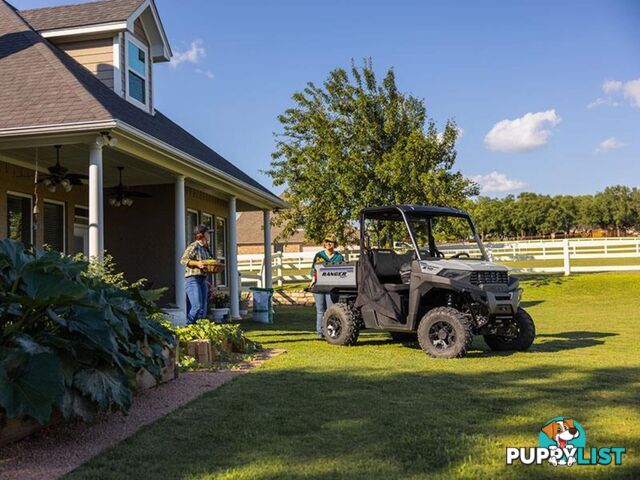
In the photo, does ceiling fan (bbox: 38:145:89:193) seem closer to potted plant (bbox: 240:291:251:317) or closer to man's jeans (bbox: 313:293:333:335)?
man's jeans (bbox: 313:293:333:335)

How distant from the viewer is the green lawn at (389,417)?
11.6 feet

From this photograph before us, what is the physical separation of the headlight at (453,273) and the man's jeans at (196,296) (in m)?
3.58

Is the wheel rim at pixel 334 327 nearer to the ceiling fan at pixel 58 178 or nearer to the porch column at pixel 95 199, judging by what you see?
the porch column at pixel 95 199

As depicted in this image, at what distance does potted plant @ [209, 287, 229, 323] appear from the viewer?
40.0 feet

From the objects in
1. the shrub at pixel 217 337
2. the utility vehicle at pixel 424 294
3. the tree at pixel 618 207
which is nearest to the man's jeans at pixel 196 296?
the shrub at pixel 217 337

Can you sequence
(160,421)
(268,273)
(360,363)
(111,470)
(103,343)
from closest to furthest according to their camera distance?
(111,470) → (103,343) → (160,421) → (360,363) → (268,273)

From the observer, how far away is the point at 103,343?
13.5ft

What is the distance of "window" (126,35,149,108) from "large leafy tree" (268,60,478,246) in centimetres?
919

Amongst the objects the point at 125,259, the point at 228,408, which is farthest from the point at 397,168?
the point at 228,408

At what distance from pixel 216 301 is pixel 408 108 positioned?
1190 centimetres

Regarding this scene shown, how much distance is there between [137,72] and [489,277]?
8.92 meters

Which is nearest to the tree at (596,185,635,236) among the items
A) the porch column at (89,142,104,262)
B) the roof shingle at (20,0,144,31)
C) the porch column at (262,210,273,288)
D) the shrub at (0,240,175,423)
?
the porch column at (262,210,273,288)

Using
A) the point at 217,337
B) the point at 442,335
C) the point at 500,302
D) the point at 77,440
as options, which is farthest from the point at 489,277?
the point at 77,440

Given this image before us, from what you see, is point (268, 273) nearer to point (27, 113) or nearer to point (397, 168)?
point (397, 168)
